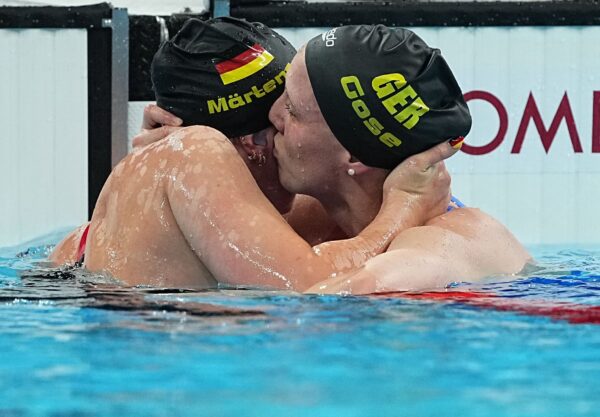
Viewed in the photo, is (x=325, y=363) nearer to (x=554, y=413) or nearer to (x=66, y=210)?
(x=554, y=413)

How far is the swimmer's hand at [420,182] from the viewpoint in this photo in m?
3.10

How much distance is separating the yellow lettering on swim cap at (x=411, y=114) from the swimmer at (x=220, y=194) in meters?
0.11

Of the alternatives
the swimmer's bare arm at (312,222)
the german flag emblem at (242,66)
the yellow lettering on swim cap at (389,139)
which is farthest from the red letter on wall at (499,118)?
the yellow lettering on swim cap at (389,139)

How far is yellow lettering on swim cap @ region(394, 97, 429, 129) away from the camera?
122 inches

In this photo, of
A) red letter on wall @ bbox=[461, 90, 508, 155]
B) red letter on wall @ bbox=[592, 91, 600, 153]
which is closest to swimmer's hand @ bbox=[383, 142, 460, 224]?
red letter on wall @ bbox=[461, 90, 508, 155]

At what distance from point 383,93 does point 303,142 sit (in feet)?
0.97

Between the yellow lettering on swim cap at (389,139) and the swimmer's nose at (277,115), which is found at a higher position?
the swimmer's nose at (277,115)

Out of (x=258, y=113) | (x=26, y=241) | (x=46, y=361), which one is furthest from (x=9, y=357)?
(x=26, y=241)

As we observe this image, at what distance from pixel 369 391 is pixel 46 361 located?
2.10 ft

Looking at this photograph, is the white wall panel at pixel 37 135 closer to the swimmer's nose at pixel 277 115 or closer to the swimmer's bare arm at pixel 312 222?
the swimmer's bare arm at pixel 312 222

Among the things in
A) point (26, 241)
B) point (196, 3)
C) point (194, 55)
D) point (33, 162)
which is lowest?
point (26, 241)

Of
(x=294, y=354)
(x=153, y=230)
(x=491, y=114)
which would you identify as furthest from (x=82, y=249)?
(x=491, y=114)

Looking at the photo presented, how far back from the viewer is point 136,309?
8.14ft

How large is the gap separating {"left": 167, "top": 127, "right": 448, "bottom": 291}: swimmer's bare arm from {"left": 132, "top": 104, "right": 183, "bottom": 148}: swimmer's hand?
0.38m
